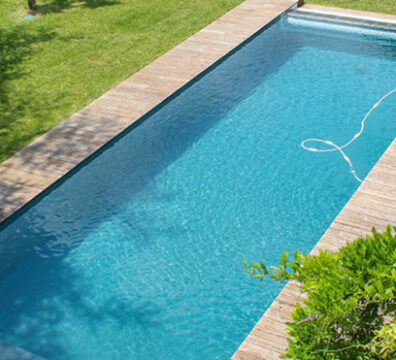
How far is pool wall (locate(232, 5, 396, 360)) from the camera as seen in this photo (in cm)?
536

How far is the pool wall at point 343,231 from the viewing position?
536 cm

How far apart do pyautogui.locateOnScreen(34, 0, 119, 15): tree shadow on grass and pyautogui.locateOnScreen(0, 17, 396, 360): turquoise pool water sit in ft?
15.3

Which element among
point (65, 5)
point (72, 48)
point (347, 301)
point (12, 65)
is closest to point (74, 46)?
point (72, 48)

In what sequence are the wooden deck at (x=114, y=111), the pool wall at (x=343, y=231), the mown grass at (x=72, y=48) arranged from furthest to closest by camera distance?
the mown grass at (x=72, y=48)
the wooden deck at (x=114, y=111)
the pool wall at (x=343, y=231)

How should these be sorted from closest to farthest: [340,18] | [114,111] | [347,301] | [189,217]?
1. [347,301]
2. [189,217]
3. [114,111]
4. [340,18]

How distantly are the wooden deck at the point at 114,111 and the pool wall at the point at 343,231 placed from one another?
11.6 ft

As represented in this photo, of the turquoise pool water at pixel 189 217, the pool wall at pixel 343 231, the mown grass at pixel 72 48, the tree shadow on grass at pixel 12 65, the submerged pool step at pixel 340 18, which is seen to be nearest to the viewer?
the pool wall at pixel 343 231

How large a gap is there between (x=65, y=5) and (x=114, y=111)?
6.05 m

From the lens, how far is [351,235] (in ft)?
21.6

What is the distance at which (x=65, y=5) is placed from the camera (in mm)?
14164

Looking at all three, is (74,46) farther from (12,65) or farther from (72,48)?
(12,65)

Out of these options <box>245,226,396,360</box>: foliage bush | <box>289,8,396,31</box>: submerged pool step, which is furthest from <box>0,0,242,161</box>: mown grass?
<box>245,226,396,360</box>: foliage bush

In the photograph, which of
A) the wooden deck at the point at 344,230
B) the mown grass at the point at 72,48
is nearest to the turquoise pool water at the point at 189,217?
the wooden deck at the point at 344,230

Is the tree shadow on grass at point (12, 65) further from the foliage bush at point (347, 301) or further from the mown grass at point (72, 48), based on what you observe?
the foliage bush at point (347, 301)
